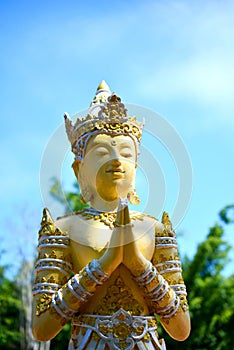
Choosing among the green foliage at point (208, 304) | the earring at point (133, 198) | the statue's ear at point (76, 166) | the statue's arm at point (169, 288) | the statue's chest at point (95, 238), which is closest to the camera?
the statue's arm at point (169, 288)

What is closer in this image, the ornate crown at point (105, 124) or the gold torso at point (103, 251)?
the gold torso at point (103, 251)

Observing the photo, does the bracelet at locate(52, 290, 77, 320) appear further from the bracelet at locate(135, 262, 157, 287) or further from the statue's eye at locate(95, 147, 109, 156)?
the statue's eye at locate(95, 147, 109, 156)

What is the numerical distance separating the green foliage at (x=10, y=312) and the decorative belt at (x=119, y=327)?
11429 mm

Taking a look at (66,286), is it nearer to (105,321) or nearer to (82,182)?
(105,321)

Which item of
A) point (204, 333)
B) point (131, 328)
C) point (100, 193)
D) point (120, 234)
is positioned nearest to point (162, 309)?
point (131, 328)

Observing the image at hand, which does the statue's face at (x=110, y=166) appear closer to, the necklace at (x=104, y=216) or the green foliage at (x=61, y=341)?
the necklace at (x=104, y=216)

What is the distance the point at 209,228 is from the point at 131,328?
37.0 feet

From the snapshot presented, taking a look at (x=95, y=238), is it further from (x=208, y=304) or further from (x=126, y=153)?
(x=208, y=304)

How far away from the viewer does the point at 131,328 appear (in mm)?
3279

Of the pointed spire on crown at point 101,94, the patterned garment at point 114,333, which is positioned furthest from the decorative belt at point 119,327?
the pointed spire on crown at point 101,94

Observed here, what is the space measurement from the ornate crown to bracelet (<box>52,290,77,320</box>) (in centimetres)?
101

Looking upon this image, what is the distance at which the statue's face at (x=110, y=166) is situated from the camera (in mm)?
3609

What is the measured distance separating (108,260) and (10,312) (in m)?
12.6

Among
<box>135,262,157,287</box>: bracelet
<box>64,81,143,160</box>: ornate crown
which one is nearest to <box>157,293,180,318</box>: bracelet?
<box>135,262,157,287</box>: bracelet
